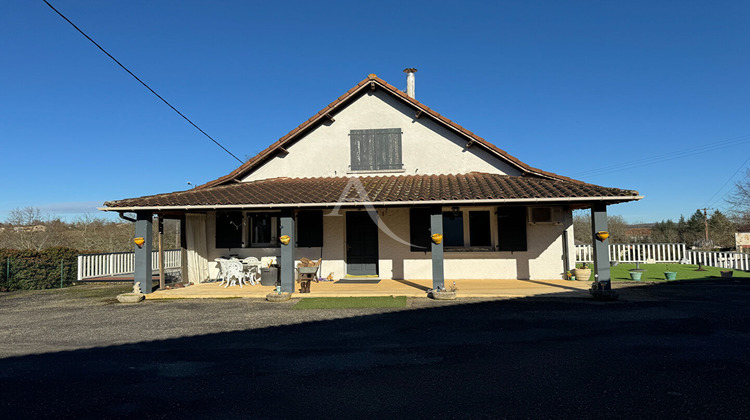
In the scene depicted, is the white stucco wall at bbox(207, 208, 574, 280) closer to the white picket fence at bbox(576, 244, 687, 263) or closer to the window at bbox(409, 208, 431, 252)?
the window at bbox(409, 208, 431, 252)

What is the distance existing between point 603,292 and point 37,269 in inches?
604

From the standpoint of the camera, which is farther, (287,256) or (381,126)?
(381,126)

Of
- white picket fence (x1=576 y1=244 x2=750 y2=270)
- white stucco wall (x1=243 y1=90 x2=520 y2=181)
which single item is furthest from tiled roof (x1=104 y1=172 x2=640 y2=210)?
white picket fence (x1=576 y1=244 x2=750 y2=270)

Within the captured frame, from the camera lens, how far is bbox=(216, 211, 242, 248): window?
39.4 ft

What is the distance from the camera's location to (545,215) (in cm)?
1130

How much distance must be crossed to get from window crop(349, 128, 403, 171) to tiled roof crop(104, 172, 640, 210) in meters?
0.67

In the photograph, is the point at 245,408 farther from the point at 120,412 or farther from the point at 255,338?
the point at 255,338

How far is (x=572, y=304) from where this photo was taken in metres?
8.30

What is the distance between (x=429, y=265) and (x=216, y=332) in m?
6.74

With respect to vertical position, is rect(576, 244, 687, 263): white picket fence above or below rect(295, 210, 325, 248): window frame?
below

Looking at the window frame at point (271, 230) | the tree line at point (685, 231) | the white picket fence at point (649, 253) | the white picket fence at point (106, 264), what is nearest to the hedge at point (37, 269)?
the white picket fence at point (106, 264)

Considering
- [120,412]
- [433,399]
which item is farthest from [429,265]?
[120,412]

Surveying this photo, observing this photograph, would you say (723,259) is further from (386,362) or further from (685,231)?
(685,231)

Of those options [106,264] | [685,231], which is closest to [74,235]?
[106,264]
